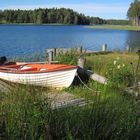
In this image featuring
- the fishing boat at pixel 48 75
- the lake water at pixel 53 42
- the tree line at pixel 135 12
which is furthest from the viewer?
the tree line at pixel 135 12

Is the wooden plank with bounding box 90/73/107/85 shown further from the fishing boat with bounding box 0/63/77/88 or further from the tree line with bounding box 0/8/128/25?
the tree line with bounding box 0/8/128/25

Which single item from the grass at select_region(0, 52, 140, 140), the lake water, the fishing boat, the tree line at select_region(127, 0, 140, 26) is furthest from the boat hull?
the tree line at select_region(127, 0, 140, 26)

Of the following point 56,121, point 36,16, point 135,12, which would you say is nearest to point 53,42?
point 56,121

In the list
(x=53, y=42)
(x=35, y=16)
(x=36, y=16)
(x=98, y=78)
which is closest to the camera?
(x=98, y=78)

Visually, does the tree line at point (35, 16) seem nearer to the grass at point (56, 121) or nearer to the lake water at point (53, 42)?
the lake water at point (53, 42)

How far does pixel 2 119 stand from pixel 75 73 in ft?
23.0

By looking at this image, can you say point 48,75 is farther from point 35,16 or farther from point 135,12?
point 35,16

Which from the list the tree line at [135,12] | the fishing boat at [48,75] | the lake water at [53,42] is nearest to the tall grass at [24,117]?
the fishing boat at [48,75]

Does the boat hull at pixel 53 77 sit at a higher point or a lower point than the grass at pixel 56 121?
lower

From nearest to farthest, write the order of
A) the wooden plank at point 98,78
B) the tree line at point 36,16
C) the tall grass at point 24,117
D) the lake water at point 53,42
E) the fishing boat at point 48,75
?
the tall grass at point 24,117, the wooden plank at point 98,78, the fishing boat at point 48,75, the lake water at point 53,42, the tree line at point 36,16

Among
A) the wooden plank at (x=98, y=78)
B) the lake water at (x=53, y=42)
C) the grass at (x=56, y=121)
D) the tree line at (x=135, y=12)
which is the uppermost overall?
the tree line at (x=135, y=12)

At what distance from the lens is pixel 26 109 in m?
5.64

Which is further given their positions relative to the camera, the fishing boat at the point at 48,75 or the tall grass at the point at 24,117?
the fishing boat at the point at 48,75

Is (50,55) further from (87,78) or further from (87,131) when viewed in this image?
(87,131)
